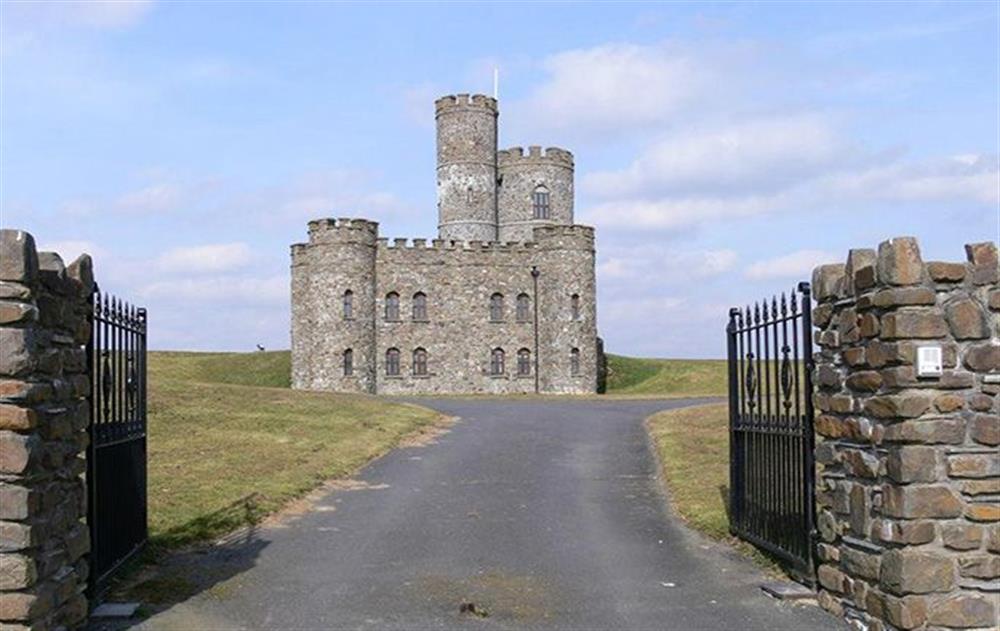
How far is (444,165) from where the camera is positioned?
57.1 m

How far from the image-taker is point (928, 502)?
24.2ft

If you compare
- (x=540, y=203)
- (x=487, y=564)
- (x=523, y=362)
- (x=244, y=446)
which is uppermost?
(x=540, y=203)

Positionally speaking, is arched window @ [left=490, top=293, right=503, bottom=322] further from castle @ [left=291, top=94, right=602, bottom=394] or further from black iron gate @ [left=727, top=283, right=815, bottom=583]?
black iron gate @ [left=727, top=283, right=815, bottom=583]

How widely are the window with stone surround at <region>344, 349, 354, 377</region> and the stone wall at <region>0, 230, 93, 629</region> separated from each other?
4122cm

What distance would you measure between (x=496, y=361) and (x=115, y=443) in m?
42.2

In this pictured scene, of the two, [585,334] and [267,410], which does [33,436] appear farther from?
[585,334]

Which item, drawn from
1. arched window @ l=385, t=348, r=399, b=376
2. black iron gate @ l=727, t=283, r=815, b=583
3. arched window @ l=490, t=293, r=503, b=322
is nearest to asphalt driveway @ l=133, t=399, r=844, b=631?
black iron gate @ l=727, t=283, r=815, b=583

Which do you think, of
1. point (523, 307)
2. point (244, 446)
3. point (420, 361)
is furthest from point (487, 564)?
point (523, 307)

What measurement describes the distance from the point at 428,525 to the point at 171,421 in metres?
11.2

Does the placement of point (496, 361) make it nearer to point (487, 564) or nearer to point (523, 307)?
point (523, 307)

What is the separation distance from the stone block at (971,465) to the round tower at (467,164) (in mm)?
49523

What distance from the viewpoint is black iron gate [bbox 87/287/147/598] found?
874cm

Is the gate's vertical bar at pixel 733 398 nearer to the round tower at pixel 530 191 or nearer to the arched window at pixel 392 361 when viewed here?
the arched window at pixel 392 361

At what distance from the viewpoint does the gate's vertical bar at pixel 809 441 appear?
912cm
